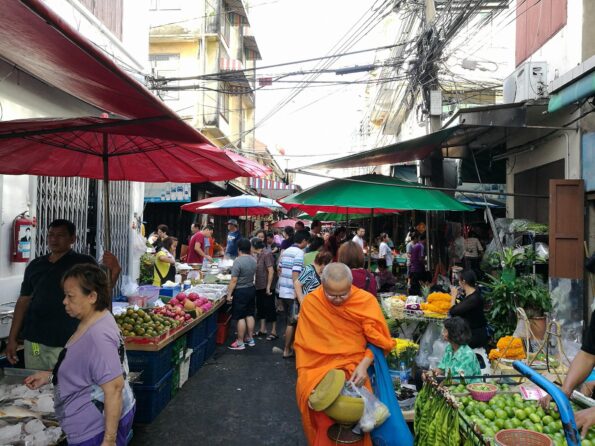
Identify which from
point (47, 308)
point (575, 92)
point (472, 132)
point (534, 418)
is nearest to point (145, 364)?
point (47, 308)

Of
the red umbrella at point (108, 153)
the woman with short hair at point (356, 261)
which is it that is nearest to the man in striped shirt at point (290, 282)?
the woman with short hair at point (356, 261)

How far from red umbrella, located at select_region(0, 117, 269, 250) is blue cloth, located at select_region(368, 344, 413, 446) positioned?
2.11 metres

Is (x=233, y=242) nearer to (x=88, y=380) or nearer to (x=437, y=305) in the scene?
(x=437, y=305)

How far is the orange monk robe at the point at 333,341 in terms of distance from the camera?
3.37 m

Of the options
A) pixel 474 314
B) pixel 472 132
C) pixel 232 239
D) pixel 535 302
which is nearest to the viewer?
pixel 474 314

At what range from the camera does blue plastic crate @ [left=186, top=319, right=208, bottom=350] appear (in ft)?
21.0

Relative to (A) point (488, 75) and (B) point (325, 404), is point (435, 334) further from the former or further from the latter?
(A) point (488, 75)

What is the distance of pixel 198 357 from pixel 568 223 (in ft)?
18.3

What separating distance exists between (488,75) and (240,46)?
15.7m

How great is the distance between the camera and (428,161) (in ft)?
29.3

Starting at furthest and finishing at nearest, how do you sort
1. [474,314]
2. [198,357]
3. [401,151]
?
[401,151]
[198,357]
[474,314]

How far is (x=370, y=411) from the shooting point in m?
3.15

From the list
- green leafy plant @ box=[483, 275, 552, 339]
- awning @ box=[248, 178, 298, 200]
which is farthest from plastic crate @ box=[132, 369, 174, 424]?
awning @ box=[248, 178, 298, 200]

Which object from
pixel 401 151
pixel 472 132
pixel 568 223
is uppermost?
pixel 472 132
